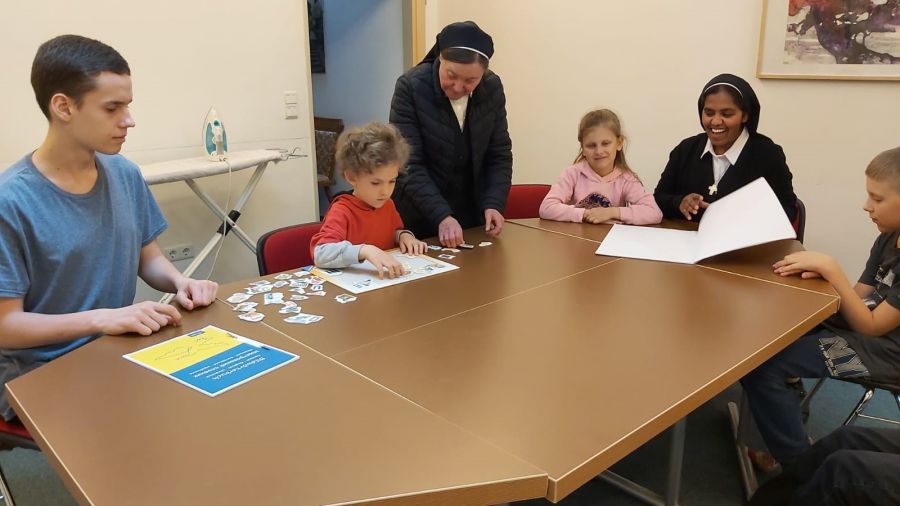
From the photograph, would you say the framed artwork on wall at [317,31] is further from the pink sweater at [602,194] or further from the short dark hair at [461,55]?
the short dark hair at [461,55]

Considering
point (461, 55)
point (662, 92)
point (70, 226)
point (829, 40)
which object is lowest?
point (70, 226)

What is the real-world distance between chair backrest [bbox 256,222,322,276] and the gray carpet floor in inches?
34.9

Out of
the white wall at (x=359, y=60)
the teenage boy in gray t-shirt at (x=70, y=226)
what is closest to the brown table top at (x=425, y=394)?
the teenage boy in gray t-shirt at (x=70, y=226)

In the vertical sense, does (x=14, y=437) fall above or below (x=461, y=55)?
below

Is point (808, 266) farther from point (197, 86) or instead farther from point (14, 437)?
point (197, 86)

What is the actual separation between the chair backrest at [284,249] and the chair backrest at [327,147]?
3150mm

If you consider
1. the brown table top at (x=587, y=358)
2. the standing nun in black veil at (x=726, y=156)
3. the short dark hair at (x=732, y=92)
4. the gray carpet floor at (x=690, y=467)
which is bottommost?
the gray carpet floor at (x=690, y=467)

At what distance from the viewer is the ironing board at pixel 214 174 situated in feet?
9.06

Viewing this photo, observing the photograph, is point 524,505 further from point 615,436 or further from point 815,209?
point 815,209

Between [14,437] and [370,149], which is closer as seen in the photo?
[14,437]

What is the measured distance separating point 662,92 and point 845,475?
258 centimetres

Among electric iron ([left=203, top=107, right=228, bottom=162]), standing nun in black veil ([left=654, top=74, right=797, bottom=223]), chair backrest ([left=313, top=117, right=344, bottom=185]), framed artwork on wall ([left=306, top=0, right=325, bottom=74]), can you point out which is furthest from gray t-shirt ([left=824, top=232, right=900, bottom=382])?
framed artwork on wall ([left=306, top=0, right=325, bottom=74])

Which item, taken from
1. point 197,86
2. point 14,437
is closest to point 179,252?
point 197,86

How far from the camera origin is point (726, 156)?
2400 mm
